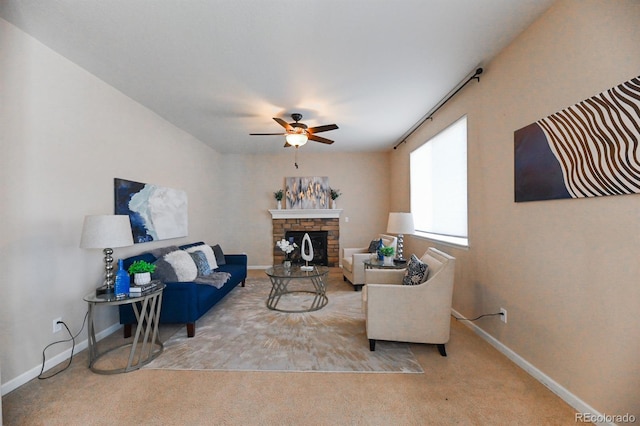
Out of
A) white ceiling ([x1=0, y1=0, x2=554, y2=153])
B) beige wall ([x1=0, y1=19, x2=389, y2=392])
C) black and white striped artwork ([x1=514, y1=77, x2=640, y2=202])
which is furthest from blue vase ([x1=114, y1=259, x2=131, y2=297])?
black and white striped artwork ([x1=514, y1=77, x2=640, y2=202])

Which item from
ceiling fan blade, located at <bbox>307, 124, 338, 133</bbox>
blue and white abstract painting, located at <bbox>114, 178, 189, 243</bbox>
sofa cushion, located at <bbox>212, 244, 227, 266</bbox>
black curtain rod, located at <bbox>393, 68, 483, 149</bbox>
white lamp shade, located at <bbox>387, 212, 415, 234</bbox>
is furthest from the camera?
sofa cushion, located at <bbox>212, 244, 227, 266</bbox>

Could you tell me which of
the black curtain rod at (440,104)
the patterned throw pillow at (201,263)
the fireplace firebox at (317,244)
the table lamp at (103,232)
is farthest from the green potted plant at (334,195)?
the table lamp at (103,232)

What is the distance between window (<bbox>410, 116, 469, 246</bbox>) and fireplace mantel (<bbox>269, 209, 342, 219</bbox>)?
1950 mm

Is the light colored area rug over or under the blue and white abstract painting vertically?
under

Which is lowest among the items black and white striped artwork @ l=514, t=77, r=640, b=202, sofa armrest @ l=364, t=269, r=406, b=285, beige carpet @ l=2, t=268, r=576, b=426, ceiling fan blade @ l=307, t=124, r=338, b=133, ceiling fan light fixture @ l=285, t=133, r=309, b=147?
beige carpet @ l=2, t=268, r=576, b=426

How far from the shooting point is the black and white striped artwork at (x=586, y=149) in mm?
1546

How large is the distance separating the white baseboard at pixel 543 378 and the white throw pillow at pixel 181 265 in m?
3.32

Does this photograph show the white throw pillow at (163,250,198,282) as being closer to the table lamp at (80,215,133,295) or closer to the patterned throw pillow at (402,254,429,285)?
the table lamp at (80,215,133,295)

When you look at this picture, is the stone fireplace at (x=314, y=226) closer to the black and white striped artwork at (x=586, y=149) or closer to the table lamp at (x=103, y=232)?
the table lamp at (x=103, y=232)

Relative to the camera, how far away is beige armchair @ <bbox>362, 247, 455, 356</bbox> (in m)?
2.53

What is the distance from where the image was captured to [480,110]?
115 inches

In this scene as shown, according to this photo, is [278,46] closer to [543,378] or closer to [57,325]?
[57,325]

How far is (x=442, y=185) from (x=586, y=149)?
7.35 ft

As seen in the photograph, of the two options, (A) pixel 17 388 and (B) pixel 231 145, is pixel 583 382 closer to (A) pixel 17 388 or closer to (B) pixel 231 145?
(A) pixel 17 388
